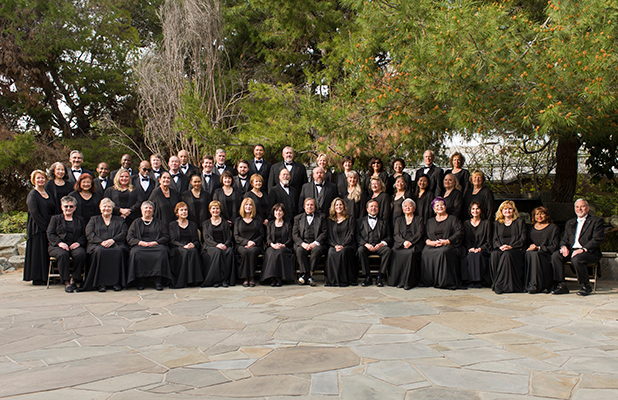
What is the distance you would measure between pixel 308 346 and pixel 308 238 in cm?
387

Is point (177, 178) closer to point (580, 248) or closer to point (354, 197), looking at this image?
point (354, 197)

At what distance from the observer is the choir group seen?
7.77 meters

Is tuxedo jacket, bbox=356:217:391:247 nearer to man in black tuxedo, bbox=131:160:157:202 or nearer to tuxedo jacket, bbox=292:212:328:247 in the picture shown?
tuxedo jacket, bbox=292:212:328:247

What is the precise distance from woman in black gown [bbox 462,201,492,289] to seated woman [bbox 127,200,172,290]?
4278 mm

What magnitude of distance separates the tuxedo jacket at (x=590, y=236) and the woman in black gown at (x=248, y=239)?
4348 mm

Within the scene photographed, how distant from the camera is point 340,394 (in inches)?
140

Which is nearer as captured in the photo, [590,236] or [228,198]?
[590,236]

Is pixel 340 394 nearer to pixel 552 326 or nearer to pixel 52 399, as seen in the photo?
pixel 52 399

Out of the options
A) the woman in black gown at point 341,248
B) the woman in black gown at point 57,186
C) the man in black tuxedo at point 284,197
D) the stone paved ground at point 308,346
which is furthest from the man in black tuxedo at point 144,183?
the woman in black gown at point 341,248

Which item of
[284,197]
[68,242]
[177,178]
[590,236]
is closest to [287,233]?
[284,197]

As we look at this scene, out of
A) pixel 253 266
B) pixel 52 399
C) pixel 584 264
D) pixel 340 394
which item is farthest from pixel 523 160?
pixel 52 399

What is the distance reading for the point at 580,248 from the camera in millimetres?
7637

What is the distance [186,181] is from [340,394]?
244 inches

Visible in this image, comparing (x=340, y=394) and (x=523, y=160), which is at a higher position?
(x=523, y=160)
